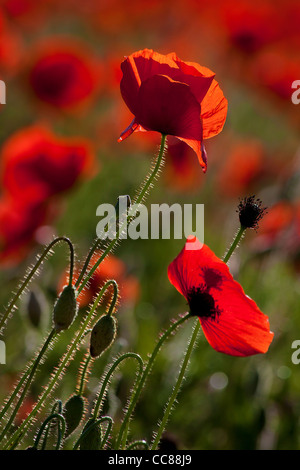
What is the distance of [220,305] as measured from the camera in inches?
28.9

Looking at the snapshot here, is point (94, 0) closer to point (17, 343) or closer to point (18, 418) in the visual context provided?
point (17, 343)

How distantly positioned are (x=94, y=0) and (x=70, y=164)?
339 centimetres

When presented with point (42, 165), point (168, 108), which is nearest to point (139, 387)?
point (168, 108)

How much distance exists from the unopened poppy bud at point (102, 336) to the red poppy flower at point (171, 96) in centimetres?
19

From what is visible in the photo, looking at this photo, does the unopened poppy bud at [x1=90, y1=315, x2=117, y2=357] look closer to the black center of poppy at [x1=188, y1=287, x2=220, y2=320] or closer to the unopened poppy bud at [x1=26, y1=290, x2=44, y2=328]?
the black center of poppy at [x1=188, y1=287, x2=220, y2=320]

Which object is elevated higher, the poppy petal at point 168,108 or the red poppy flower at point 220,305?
the poppy petal at point 168,108

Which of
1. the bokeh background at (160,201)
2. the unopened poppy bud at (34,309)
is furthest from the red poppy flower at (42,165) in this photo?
the unopened poppy bud at (34,309)

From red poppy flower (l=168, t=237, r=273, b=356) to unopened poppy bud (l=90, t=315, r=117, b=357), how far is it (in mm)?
82

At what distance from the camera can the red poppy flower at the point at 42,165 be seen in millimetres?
1557

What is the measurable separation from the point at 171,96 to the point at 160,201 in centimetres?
193

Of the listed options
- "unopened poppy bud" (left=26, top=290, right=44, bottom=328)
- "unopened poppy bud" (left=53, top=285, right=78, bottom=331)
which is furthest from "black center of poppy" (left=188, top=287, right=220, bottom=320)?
"unopened poppy bud" (left=26, top=290, right=44, bottom=328)

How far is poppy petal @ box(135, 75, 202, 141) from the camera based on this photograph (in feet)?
2.38

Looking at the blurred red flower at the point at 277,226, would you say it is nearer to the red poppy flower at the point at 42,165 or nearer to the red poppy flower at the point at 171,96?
the red poppy flower at the point at 42,165
